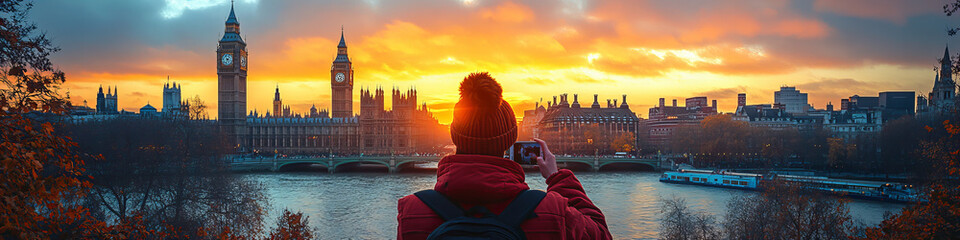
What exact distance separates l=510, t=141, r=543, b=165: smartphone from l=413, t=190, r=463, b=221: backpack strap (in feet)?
2.07

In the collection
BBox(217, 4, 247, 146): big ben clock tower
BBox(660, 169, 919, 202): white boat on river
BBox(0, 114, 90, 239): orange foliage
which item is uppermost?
BBox(217, 4, 247, 146): big ben clock tower

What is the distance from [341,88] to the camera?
99688 mm

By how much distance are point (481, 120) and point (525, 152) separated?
0.54 metres

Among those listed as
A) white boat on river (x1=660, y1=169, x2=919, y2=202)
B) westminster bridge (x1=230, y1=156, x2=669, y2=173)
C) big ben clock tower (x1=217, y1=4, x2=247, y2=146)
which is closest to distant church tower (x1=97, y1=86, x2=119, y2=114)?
big ben clock tower (x1=217, y1=4, x2=247, y2=146)

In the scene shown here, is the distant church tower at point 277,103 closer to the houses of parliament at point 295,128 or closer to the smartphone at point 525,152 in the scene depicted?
the houses of parliament at point 295,128

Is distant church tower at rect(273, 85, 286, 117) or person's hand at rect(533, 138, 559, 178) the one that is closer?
person's hand at rect(533, 138, 559, 178)

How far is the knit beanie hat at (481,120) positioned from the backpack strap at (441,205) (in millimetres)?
206

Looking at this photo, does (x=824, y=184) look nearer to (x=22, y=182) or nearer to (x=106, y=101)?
(x=22, y=182)

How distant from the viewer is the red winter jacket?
1.58 m

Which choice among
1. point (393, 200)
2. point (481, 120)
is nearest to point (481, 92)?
point (481, 120)

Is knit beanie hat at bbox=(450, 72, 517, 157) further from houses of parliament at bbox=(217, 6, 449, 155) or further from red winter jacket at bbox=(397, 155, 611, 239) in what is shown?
houses of parliament at bbox=(217, 6, 449, 155)

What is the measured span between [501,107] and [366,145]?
275 ft

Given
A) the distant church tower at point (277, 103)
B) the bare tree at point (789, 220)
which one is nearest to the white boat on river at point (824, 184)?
the bare tree at point (789, 220)

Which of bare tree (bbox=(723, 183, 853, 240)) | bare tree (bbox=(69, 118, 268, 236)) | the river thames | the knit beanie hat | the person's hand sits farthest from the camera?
the river thames
